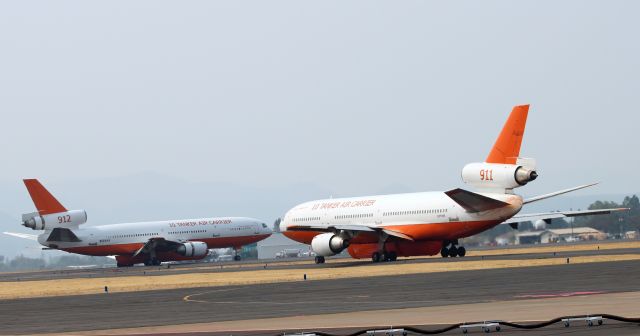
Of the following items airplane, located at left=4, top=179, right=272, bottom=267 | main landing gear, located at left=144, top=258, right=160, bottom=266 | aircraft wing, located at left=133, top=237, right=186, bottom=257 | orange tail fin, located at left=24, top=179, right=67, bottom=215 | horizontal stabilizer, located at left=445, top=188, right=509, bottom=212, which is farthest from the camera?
main landing gear, located at left=144, top=258, right=160, bottom=266

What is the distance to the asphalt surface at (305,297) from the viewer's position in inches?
1350

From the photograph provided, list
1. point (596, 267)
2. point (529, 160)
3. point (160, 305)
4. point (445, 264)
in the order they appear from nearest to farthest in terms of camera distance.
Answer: point (160, 305) → point (596, 267) → point (445, 264) → point (529, 160)

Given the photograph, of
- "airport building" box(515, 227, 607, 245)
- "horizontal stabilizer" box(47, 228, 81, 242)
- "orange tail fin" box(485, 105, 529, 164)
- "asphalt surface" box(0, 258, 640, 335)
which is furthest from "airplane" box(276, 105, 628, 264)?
"airport building" box(515, 227, 607, 245)

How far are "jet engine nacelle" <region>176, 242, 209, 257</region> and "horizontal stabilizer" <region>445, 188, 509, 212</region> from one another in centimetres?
4569

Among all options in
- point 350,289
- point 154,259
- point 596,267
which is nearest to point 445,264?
point 596,267

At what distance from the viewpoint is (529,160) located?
66.8 meters

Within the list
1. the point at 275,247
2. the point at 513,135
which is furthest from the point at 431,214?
the point at 275,247

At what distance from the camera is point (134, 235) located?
113m

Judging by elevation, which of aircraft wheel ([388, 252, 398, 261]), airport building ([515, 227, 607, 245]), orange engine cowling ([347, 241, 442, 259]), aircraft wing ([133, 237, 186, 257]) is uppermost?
airport building ([515, 227, 607, 245])

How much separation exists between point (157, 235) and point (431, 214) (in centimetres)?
4608

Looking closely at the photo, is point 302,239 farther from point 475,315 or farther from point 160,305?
point 475,315

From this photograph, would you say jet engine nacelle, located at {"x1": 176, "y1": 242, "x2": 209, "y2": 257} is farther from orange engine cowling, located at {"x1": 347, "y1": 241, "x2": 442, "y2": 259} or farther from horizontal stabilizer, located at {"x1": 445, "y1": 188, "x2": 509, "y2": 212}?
horizontal stabilizer, located at {"x1": 445, "y1": 188, "x2": 509, "y2": 212}

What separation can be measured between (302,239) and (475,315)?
197ft

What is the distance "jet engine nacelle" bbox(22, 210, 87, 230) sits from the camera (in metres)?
107
